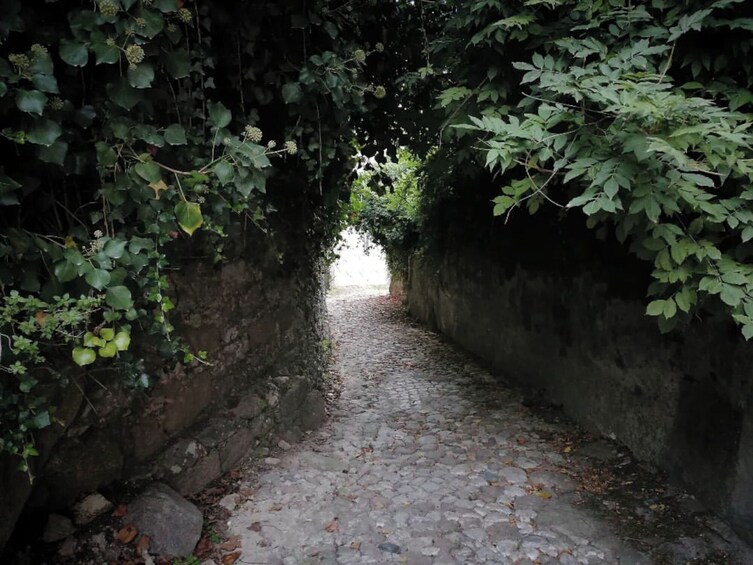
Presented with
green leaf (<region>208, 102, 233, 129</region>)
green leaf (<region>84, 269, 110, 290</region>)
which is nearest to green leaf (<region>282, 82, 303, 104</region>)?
green leaf (<region>208, 102, 233, 129</region>)

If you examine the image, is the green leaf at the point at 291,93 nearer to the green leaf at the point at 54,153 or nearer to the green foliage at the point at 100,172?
the green foliage at the point at 100,172

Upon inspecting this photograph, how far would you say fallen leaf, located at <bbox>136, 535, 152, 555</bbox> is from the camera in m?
2.31

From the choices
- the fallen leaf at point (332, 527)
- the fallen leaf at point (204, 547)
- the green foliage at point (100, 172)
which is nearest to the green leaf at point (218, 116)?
the green foliage at point (100, 172)

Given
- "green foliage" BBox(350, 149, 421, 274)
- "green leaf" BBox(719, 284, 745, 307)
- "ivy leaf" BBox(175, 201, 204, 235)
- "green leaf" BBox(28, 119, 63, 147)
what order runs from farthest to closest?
1. "green foliage" BBox(350, 149, 421, 274)
2. "ivy leaf" BBox(175, 201, 204, 235)
3. "green leaf" BBox(719, 284, 745, 307)
4. "green leaf" BBox(28, 119, 63, 147)

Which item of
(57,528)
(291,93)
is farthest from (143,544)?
(291,93)

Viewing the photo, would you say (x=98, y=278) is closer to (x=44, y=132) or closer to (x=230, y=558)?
(x=44, y=132)

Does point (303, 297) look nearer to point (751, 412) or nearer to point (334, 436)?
point (334, 436)

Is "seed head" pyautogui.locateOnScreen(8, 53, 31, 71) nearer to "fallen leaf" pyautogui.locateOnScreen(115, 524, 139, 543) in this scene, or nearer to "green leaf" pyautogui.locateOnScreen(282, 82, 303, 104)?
"green leaf" pyautogui.locateOnScreen(282, 82, 303, 104)

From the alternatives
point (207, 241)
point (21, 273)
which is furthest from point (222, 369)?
point (21, 273)

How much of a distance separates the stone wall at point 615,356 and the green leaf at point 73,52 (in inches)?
130

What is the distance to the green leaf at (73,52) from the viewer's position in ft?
5.20

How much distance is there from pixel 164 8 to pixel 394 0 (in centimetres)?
262

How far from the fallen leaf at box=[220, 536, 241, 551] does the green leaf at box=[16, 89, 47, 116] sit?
7.42ft

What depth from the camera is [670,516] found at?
2.78 meters
